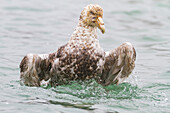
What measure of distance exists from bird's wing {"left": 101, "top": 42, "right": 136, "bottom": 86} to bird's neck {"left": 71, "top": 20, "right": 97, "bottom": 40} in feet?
1.36

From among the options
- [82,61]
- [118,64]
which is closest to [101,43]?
[118,64]

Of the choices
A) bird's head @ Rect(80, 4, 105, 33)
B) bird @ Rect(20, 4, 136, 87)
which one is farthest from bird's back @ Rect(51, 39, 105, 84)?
bird's head @ Rect(80, 4, 105, 33)

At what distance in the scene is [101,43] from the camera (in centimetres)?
1221

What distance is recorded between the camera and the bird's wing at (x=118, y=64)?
7.36 metres

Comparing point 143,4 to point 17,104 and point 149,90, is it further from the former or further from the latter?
point 17,104

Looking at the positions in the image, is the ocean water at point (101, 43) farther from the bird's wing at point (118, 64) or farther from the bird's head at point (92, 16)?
the bird's head at point (92, 16)

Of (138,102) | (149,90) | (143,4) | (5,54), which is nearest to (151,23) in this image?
(143,4)

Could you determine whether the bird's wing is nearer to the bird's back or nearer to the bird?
the bird

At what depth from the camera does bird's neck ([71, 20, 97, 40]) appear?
749cm

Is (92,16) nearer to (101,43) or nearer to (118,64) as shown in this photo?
(118,64)

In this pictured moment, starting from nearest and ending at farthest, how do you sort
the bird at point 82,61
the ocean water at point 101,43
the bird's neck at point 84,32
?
the ocean water at point 101,43 → the bird at point 82,61 → the bird's neck at point 84,32

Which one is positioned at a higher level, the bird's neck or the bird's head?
the bird's head

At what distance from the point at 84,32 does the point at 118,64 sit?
0.76 meters

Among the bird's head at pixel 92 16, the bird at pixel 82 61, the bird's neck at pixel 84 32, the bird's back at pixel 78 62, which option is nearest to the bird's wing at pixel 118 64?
the bird at pixel 82 61
